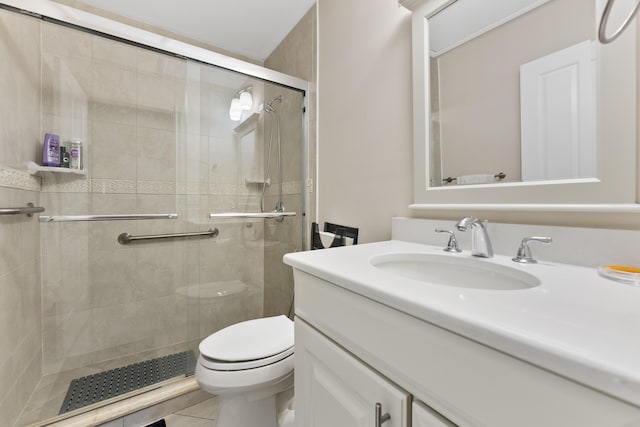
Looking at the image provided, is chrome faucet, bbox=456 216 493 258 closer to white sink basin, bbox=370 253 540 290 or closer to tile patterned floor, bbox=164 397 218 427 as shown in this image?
white sink basin, bbox=370 253 540 290

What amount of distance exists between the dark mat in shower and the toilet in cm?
59

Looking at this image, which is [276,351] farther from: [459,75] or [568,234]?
[459,75]

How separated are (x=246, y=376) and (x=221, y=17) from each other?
2069 mm

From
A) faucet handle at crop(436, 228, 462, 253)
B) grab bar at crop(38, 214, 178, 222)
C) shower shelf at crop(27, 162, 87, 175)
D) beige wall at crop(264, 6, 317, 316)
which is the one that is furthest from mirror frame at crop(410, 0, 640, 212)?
shower shelf at crop(27, 162, 87, 175)

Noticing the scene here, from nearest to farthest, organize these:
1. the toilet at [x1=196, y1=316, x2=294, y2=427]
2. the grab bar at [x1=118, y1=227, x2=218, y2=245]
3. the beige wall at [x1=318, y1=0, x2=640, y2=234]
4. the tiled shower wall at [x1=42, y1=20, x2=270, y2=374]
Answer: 1. the toilet at [x1=196, y1=316, x2=294, y2=427]
2. the beige wall at [x1=318, y1=0, x2=640, y2=234]
3. the tiled shower wall at [x1=42, y1=20, x2=270, y2=374]
4. the grab bar at [x1=118, y1=227, x2=218, y2=245]

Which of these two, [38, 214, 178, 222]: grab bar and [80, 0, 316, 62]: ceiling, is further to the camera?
[80, 0, 316, 62]: ceiling

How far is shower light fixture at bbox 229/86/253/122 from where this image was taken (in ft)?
5.76

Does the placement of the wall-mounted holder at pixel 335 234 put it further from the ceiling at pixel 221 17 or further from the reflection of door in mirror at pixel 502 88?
the ceiling at pixel 221 17

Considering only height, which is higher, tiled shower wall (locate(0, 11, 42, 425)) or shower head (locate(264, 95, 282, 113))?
shower head (locate(264, 95, 282, 113))

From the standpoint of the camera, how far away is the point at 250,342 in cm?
113

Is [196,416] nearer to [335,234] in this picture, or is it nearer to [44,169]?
[335,234]

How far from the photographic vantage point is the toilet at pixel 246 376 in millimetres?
987

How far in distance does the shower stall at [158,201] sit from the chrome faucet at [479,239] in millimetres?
1186

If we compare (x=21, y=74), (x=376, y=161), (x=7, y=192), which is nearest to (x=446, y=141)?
(x=376, y=161)
